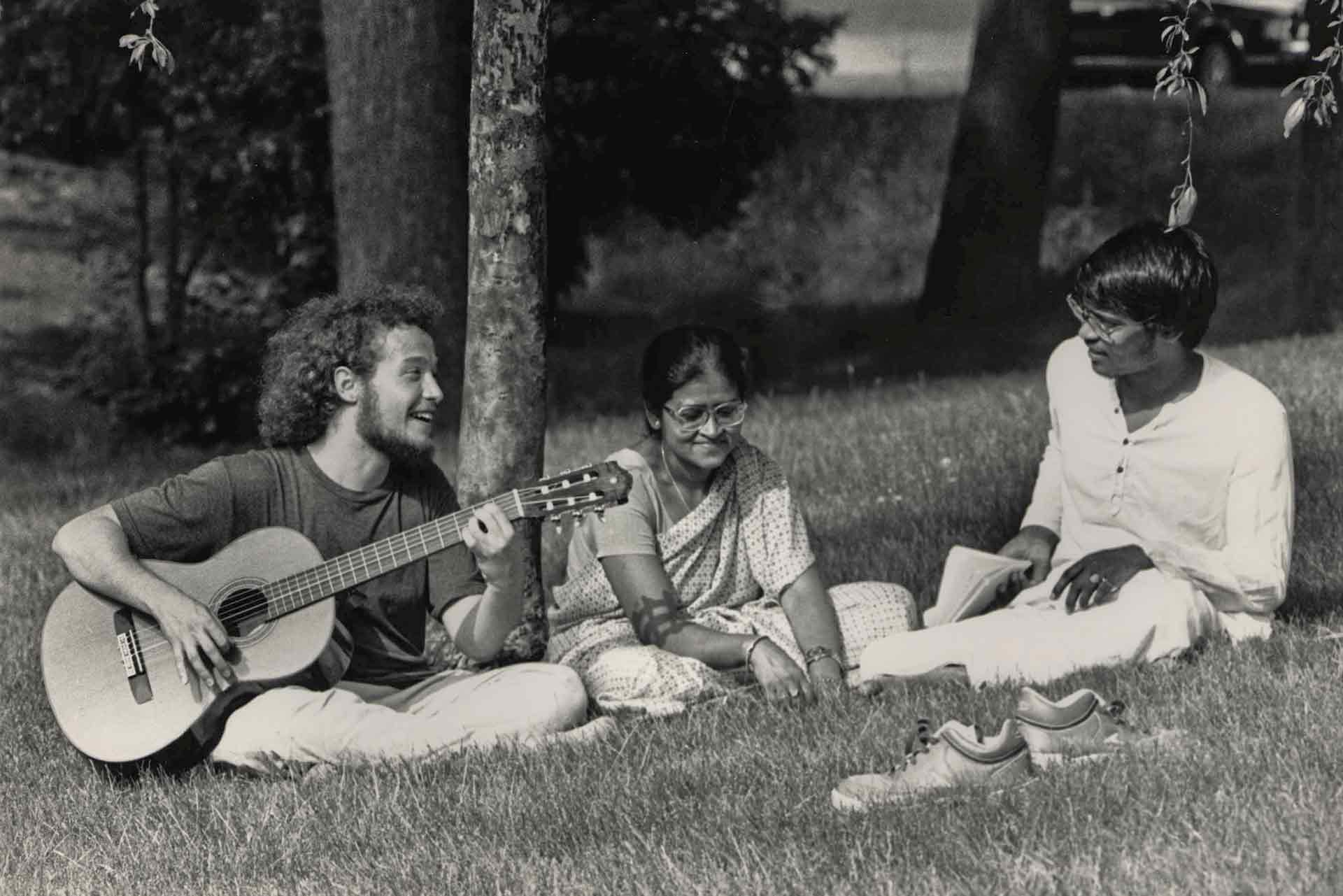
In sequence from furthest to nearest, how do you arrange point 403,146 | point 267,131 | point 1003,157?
point 1003,157 < point 267,131 < point 403,146

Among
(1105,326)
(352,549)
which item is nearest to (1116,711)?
(1105,326)

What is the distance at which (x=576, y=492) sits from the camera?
16.4 ft

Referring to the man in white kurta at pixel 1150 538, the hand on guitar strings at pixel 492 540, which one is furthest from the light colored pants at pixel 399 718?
the man in white kurta at pixel 1150 538

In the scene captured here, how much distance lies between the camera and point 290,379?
5.46m

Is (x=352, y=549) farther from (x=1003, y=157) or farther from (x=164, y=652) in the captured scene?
(x=1003, y=157)

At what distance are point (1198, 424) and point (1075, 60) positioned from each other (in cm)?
1321

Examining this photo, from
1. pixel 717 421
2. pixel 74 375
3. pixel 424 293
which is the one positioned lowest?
pixel 74 375

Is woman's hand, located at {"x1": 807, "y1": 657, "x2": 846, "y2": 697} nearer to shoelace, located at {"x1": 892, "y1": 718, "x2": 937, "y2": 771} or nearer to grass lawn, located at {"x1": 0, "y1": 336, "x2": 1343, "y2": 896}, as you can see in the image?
grass lawn, located at {"x1": 0, "y1": 336, "x2": 1343, "y2": 896}

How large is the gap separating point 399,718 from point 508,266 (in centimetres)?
158

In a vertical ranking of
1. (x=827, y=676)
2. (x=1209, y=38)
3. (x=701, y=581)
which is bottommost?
(x=827, y=676)

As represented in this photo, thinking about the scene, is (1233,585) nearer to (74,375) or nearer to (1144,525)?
(1144,525)

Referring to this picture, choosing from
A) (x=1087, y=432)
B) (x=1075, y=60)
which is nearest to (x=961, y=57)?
(x=1075, y=60)

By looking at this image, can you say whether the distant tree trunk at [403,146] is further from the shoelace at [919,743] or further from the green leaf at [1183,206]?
the shoelace at [919,743]

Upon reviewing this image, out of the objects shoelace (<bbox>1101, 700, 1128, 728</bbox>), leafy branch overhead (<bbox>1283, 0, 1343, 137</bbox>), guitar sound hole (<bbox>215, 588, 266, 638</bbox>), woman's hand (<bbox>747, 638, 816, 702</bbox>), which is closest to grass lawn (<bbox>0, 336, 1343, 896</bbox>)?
woman's hand (<bbox>747, 638, 816, 702</bbox>)
